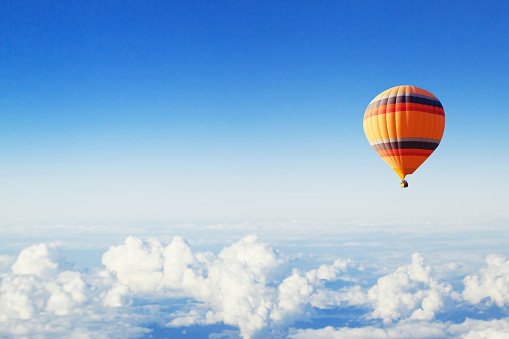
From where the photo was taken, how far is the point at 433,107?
1940 inches

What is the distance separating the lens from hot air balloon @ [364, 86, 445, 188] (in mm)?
48250

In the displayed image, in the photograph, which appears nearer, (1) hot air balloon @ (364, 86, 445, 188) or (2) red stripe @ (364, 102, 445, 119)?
(2) red stripe @ (364, 102, 445, 119)

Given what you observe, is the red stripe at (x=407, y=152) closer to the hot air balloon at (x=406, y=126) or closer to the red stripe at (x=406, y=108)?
the hot air balloon at (x=406, y=126)

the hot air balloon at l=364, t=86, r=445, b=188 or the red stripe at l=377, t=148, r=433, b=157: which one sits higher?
the hot air balloon at l=364, t=86, r=445, b=188

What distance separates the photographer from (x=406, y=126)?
1896 inches

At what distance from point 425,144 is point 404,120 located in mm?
4601

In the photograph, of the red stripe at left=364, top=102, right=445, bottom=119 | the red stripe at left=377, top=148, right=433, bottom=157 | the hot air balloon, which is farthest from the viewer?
the red stripe at left=377, top=148, right=433, bottom=157

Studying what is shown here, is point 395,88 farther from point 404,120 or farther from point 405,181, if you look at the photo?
point 405,181

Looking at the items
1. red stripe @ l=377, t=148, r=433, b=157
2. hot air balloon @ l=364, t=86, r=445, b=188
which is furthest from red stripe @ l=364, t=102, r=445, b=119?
red stripe @ l=377, t=148, r=433, b=157

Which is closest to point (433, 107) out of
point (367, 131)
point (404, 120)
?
point (404, 120)

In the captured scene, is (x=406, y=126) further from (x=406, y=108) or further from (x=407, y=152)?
(x=407, y=152)

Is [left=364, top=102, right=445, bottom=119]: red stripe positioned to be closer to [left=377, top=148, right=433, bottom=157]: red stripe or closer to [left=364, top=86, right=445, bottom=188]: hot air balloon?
[left=364, top=86, right=445, bottom=188]: hot air balloon

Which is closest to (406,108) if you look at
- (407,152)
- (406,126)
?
(406,126)

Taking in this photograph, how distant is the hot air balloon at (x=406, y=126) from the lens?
1900 inches
